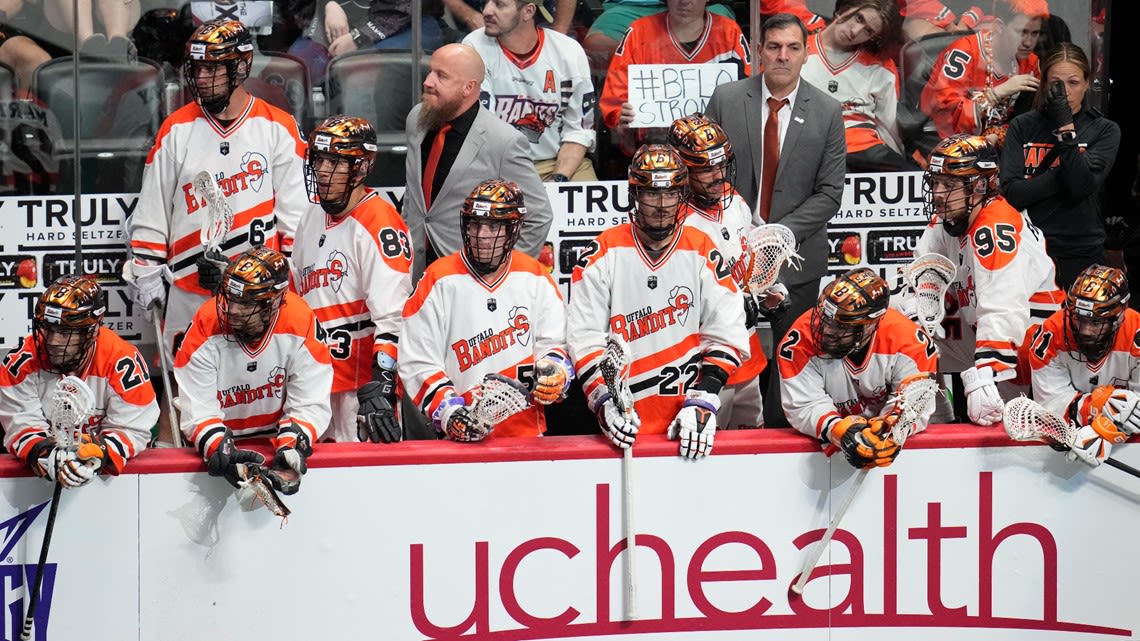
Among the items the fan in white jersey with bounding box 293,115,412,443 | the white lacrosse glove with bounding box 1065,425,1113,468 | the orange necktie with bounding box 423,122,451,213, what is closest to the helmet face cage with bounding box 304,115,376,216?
the fan in white jersey with bounding box 293,115,412,443

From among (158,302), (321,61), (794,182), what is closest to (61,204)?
(158,302)

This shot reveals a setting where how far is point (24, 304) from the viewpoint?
6977 millimetres

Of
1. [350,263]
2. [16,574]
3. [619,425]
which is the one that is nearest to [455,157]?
[350,263]

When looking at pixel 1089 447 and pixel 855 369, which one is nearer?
pixel 1089 447

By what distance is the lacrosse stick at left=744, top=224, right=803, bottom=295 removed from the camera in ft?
19.5

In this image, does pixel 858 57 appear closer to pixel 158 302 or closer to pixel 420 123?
pixel 420 123

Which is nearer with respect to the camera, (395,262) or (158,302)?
(395,262)

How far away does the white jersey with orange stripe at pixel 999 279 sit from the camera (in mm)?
5824

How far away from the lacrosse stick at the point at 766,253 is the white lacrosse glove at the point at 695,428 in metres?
0.99

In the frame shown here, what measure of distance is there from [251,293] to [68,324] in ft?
1.99

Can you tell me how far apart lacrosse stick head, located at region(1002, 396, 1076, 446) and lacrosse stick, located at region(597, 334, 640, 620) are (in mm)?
1332

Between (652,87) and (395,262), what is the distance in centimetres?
203

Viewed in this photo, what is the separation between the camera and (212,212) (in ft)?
20.2

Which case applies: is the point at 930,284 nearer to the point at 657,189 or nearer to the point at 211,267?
the point at 657,189
